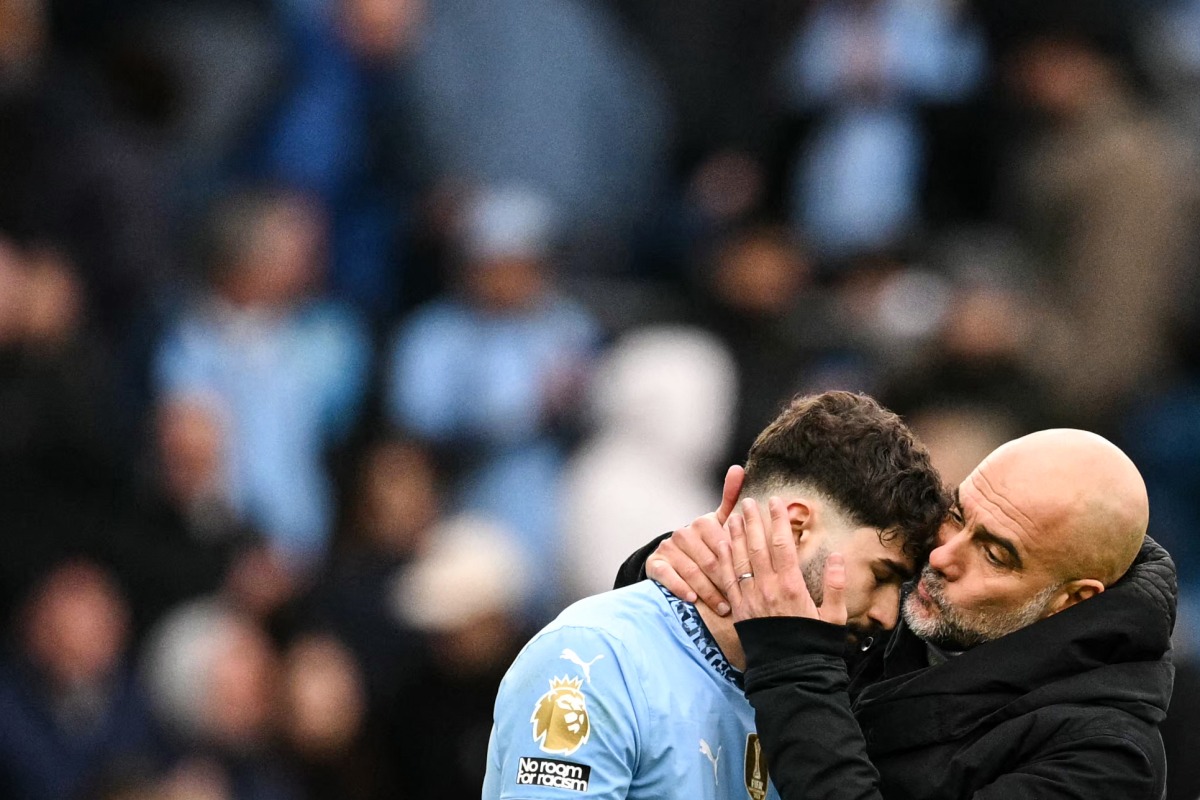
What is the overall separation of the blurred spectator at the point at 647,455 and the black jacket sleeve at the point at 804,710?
483 cm

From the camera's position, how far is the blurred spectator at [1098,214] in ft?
30.9

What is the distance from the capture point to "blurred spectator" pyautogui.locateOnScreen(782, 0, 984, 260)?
→ 10.2m

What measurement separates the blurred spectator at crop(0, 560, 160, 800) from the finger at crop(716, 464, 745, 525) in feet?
14.1

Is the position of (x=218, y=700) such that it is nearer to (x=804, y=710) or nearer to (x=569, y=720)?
(x=569, y=720)

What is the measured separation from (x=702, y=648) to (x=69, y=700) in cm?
457

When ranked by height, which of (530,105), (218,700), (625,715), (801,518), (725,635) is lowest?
(218,700)

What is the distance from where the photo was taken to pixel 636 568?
3.98m

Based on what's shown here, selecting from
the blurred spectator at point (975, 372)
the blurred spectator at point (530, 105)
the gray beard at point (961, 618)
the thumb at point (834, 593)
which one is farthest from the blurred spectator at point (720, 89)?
the thumb at point (834, 593)

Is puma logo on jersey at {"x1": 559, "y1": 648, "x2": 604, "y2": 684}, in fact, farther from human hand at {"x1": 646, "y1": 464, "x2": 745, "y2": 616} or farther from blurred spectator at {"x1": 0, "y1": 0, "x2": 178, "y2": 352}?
blurred spectator at {"x1": 0, "y1": 0, "x2": 178, "y2": 352}

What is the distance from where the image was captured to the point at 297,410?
8.98 m

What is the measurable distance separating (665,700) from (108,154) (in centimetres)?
581

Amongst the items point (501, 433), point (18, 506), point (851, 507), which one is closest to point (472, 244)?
point (501, 433)

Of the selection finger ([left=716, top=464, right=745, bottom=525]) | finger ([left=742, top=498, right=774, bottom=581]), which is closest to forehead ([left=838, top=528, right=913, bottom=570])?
finger ([left=742, top=498, right=774, bottom=581])

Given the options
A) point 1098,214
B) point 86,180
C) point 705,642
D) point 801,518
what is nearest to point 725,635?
point 705,642
